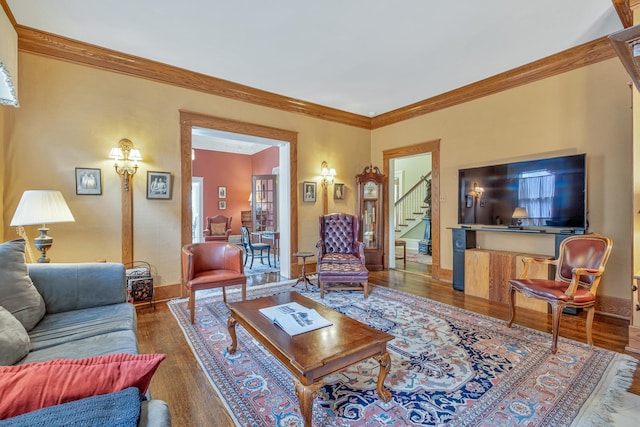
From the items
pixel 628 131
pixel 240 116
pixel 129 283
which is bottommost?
pixel 129 283

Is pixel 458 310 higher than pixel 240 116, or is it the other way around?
pixel 240 116

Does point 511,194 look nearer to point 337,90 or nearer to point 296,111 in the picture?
point 337,90

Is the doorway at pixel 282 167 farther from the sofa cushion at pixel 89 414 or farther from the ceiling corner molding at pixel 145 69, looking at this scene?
the sofa cushion at pixel 89 414

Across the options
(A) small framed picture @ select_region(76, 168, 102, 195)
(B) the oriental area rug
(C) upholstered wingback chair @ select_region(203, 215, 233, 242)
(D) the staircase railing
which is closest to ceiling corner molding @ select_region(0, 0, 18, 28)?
(A) small framed picture @ select_region(76, 168, 102, 195)

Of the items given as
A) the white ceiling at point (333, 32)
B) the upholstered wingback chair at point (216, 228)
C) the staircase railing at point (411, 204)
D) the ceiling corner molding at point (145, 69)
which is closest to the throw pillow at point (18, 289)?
the white ceiling at point (333, 32)

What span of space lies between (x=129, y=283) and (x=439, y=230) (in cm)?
467

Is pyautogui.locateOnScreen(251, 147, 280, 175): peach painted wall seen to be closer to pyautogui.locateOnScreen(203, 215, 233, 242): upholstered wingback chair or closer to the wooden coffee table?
pyautogui.locateOnScreen(203, 215, 233, 242): upholstered wingback chair

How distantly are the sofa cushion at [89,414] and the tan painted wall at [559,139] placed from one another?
A: 15.0 ft

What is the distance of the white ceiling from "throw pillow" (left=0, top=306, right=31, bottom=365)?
2.78 meters

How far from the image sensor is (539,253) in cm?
386

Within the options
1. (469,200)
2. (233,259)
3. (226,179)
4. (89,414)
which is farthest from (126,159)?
(226,179)

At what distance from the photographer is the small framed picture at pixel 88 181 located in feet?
11.3

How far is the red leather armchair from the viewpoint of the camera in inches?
126

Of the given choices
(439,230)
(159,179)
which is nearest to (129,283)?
(159,179)
